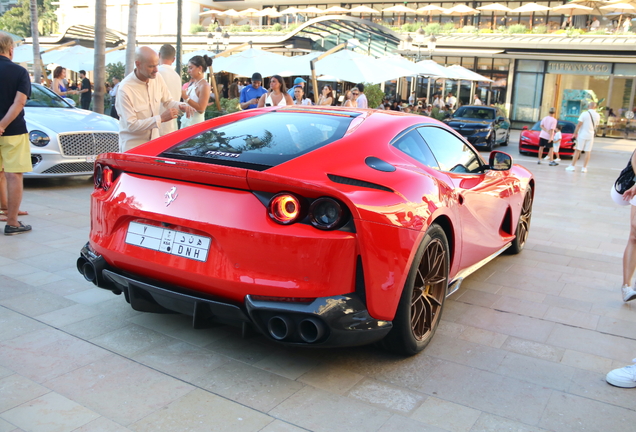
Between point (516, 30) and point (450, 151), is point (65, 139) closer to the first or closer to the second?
point (450, 151)

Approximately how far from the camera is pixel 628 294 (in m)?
4.71

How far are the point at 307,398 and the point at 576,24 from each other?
139 ft

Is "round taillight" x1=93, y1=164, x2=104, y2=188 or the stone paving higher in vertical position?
"round taillight" x1=93, y1=164, x2=104, y2=188

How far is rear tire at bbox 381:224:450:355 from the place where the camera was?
322 cm

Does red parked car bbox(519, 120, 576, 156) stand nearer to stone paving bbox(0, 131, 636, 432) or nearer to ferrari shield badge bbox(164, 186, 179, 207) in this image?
stone paving bbox(0, 131, 636, 432)

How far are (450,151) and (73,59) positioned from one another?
22477mm

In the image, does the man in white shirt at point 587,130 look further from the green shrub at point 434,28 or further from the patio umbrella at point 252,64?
the green shrub at point 434,28

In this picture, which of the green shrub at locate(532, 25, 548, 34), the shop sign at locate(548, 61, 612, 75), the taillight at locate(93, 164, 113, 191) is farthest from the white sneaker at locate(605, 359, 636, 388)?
the green shrub at locate(532, 25, 548, 34)

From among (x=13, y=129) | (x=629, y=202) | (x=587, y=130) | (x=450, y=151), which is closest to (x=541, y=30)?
(x=587, y=130)

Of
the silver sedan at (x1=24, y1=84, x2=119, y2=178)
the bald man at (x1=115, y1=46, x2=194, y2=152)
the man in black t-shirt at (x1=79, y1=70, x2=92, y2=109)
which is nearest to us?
the bald man at (x1=115, y1=46, x2=194, y2=152)

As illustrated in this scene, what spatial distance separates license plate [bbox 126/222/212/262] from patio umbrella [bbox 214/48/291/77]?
17.4 metres

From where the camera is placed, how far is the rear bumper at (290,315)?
2818 mm

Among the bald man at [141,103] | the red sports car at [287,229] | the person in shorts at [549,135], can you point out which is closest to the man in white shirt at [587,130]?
the person in shorts at [549,135]

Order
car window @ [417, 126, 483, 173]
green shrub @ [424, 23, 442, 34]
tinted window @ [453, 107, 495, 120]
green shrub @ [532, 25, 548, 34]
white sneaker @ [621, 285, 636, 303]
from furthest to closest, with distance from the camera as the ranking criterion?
green shrub @ [424, 23, 442, 34] < green shrub @ [532, 25, 548, 34] < tinted window @ [453, 107, 495, 120] < white sneaker @ [621, 285, 636, 303] < car window @ [417, 126, 483, 173]
